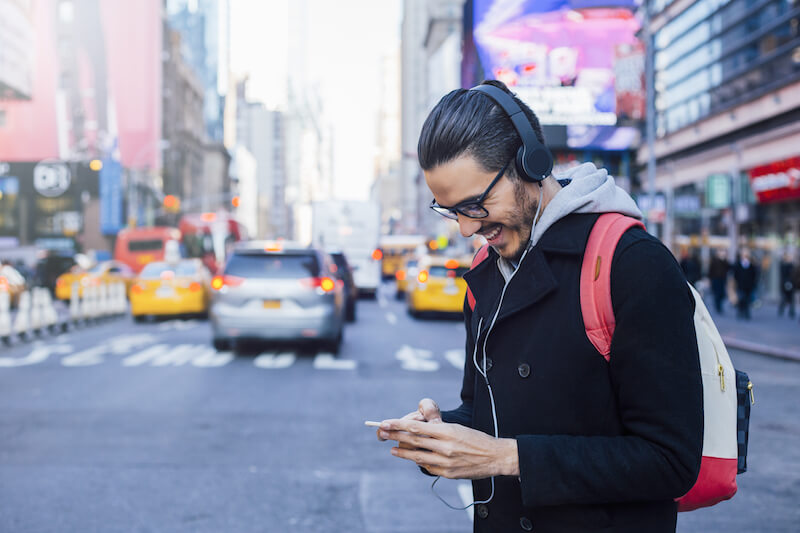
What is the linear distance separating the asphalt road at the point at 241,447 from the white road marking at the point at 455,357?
0.10 m

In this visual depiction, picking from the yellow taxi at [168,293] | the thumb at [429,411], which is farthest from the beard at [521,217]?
the yellow taxi at [168,293]

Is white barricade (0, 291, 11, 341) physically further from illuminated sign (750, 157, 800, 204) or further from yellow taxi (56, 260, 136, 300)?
illuminated sign (750, 157, 800, 204)

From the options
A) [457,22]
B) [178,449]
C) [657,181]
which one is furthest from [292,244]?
[457,22]

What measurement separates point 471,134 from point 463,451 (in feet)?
2.34

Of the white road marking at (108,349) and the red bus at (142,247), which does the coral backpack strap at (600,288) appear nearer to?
the white road marking at (108,349)

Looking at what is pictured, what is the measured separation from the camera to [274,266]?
1349cm

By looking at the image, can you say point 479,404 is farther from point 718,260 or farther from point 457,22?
point 457,22

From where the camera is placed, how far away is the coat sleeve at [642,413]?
5.78 ft

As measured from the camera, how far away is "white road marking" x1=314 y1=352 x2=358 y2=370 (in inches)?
486

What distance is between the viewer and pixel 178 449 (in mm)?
6902

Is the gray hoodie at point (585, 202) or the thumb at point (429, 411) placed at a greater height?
the gray hoodie at point (585, 202)

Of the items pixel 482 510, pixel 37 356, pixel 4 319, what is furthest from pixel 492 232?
pixel 4 319

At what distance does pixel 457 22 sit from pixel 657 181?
8718cm

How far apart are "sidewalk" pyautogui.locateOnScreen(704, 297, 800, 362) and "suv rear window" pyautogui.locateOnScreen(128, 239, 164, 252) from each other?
28.8m
